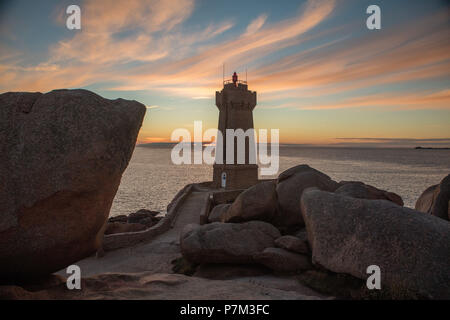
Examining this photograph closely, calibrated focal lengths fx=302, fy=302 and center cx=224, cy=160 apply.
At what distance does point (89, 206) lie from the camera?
573cm

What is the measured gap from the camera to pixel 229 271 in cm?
907

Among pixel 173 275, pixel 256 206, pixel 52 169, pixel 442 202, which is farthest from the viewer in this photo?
pixel 256 206

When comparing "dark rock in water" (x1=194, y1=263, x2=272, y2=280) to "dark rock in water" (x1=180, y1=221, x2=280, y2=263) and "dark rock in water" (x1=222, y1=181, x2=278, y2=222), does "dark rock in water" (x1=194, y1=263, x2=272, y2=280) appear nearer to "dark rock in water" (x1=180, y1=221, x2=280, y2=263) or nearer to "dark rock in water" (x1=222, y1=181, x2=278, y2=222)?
"dark rock in water" (x1=180, y1=221, x2=280, y2=263)

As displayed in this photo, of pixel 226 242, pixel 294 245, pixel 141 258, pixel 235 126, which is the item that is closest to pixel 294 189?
pixel 294 245

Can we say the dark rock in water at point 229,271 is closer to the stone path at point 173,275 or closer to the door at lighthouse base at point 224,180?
the stone path at point 173,275

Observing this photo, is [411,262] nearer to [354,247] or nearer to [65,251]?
[354,247]

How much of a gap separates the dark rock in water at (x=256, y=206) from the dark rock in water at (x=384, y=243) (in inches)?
127

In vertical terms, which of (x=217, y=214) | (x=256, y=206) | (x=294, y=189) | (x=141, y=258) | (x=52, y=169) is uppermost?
(x=52, y=169)

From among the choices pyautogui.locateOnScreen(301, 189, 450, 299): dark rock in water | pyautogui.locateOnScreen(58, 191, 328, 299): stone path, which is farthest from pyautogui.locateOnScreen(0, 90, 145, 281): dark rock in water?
pyautogui.locateOnScreen(301, 189, 450, 299): dark rock in water

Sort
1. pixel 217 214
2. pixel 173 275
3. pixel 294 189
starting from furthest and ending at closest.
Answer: pixel 217 214 < pixel 294 189 < pixel 173 275

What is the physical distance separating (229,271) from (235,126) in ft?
79.4

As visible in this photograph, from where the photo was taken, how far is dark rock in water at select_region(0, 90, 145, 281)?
202 inches

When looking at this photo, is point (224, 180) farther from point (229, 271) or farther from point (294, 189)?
point (229, 271)
